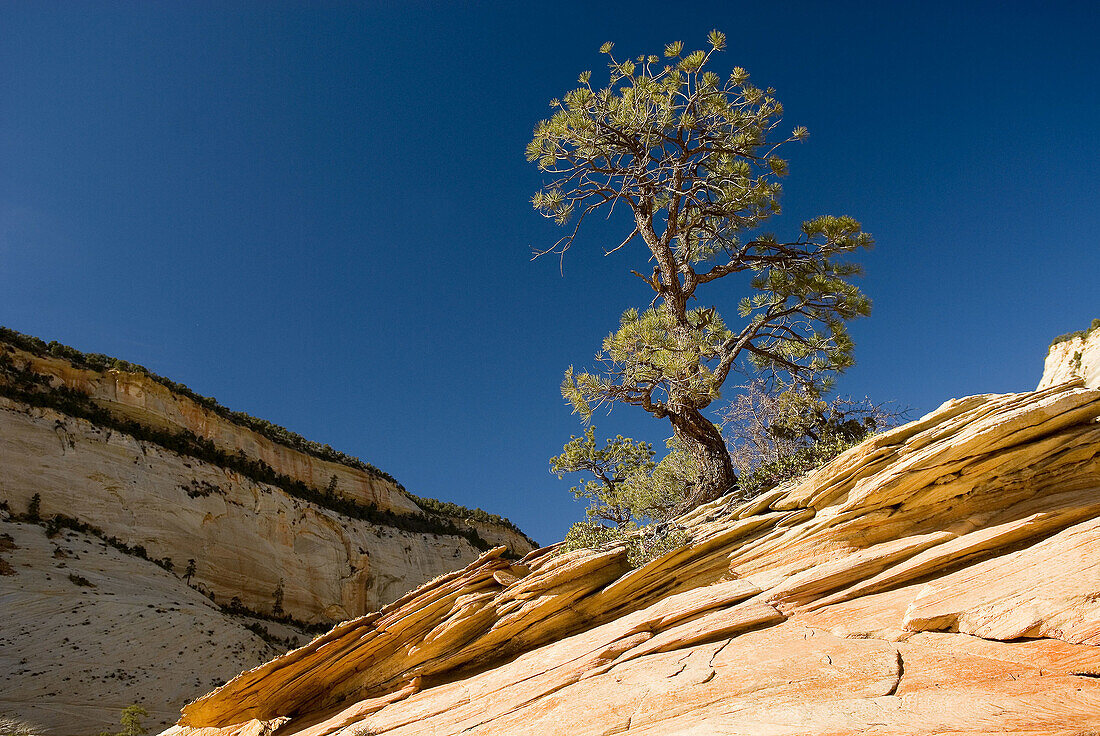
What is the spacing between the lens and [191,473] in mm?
34562

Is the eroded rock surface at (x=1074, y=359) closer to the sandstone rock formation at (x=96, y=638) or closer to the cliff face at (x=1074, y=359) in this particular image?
the cliff face at (x=1074, y=359)

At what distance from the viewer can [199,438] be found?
124 feet

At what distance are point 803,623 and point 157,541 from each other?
33859 millimetres

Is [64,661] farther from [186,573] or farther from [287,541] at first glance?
[287,541]

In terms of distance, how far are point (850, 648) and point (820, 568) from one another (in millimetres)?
1958

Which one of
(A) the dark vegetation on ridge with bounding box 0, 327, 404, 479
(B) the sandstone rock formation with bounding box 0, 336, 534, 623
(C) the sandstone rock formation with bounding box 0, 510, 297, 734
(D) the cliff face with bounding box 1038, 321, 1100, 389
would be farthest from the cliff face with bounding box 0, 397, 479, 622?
(D) the cliff face with bounding box 1038, 321, 1100, 389

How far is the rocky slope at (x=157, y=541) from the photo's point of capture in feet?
64.4

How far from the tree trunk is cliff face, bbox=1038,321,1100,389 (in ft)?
107

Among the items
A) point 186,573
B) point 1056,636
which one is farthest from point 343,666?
point 186,573

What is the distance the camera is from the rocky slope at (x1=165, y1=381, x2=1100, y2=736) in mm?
5336

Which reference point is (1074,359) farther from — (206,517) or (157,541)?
(157,541)

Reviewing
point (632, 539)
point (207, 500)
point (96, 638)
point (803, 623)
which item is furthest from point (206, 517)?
point (803, 623)

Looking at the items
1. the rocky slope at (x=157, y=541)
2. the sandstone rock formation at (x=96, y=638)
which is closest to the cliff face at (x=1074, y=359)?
the rocky slope at (x=157, y=541)

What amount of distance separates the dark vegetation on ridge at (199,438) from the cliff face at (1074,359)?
45.6 meters
